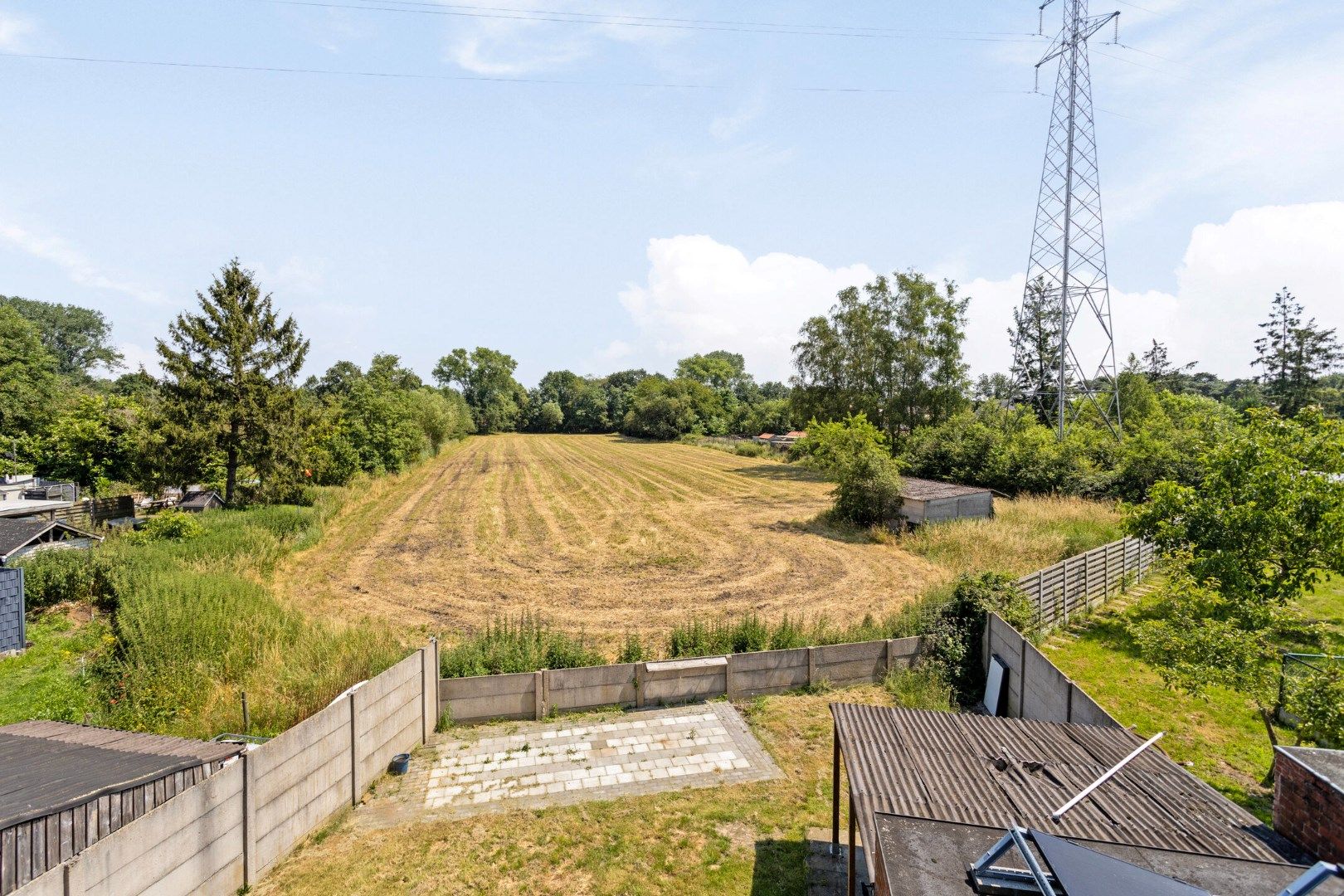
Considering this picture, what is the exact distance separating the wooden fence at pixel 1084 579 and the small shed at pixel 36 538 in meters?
23.2

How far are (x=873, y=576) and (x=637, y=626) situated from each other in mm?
8415

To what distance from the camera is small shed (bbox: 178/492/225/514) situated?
25.5 m

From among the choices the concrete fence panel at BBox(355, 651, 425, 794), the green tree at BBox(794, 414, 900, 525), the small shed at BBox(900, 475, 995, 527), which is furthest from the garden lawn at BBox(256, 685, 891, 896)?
the green tree at BBox(794, 414, 900, 525)

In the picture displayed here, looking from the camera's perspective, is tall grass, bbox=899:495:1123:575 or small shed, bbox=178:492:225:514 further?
small shed, bbox=178:492:225:514

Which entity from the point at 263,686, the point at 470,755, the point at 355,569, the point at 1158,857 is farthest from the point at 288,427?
the point at 1158,857

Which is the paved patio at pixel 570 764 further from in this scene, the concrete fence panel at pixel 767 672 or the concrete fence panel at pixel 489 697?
the concrete fence panel at pixel 767 672

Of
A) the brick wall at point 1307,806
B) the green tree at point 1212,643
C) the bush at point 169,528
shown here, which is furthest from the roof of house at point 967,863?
the bush at point 169,528

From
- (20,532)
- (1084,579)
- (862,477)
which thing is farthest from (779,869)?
(862,477)

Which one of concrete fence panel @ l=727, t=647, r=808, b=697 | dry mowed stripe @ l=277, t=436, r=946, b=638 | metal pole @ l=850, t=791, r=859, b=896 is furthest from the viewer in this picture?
dry mowed stripe @ l=277, t=436, r=946, b=638

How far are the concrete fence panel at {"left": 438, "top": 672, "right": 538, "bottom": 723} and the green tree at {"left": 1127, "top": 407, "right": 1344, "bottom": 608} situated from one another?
11.3 metres

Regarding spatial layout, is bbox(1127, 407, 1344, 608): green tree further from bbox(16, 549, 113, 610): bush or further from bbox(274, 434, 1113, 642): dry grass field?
bbox(16, 549, 113, 610): bush

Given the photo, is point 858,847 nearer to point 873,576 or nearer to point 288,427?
point 873,576

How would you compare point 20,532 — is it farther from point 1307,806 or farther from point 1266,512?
point 1266,512

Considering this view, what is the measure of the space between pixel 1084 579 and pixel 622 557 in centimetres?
1407
